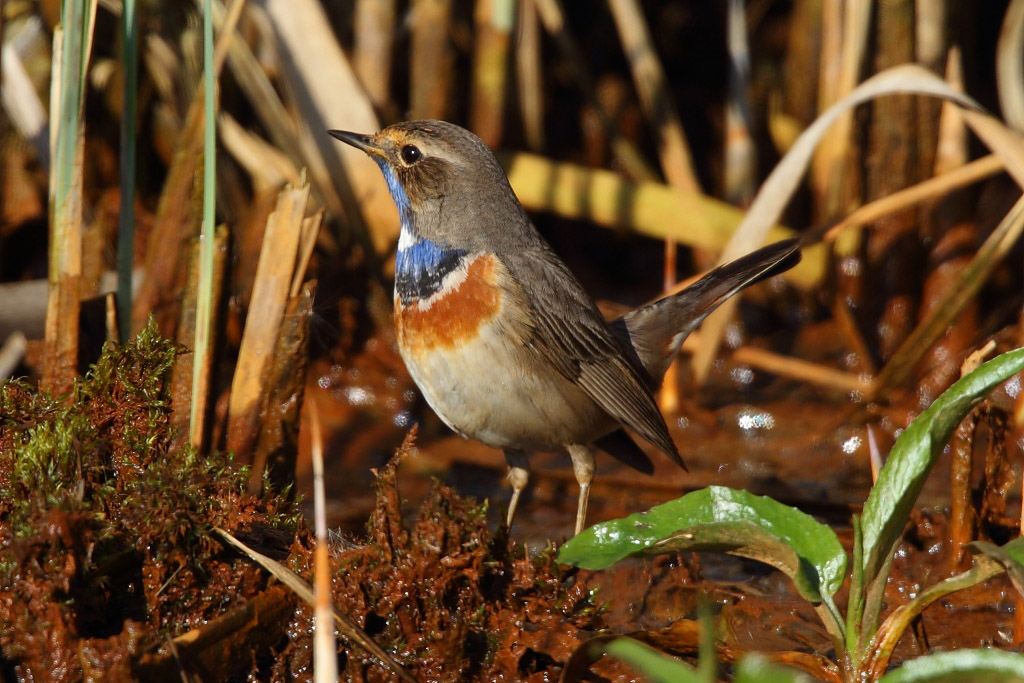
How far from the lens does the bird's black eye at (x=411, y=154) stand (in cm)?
491

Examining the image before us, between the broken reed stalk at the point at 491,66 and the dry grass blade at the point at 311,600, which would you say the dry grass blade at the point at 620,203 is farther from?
the dry grass blade at the point at 311,600

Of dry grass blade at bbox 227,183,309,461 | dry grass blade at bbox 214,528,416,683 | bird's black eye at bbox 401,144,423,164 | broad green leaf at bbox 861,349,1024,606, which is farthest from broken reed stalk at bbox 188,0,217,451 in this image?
broad green leaf at bbox 861,349,1024,606

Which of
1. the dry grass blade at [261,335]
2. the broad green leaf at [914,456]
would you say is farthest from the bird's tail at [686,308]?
the broad green leaf at [914,456]

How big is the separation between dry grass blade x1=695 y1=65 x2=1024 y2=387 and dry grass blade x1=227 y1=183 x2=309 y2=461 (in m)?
2.57

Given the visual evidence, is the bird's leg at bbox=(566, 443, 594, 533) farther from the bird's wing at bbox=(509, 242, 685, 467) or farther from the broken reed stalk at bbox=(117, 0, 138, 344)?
the broken reed stalk at bbox=(117, 0, 138, 344)

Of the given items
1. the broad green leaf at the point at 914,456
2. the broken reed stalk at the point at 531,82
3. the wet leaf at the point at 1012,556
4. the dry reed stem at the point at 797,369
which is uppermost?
the broken reed stalk at the point at 531,82

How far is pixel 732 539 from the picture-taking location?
3.30 m

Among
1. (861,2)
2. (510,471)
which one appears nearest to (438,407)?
(510,471)

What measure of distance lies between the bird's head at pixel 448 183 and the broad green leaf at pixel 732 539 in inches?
A: 68.9

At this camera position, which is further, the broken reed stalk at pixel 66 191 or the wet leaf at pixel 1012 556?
the broken reed stalk at pixel 66 191

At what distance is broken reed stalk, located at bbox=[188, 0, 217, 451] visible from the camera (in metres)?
3.85

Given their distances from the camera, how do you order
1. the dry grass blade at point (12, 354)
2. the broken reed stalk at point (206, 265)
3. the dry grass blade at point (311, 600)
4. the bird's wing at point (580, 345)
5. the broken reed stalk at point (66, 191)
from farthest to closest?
the dry grass blade at point (12, 354), the bird's wing at point (580, 345), the broken reed stalk at point (66, 191), the broken reed stalk at point (206, 265), the dry grass blade at point (311, 600)

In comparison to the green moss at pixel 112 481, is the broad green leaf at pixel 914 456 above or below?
above

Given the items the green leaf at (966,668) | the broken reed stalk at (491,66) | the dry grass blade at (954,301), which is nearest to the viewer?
the green leaf at (966,668)
